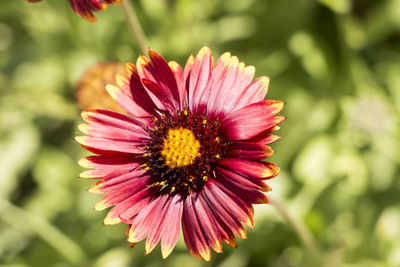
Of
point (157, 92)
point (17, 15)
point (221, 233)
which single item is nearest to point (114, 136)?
point (157, 92)

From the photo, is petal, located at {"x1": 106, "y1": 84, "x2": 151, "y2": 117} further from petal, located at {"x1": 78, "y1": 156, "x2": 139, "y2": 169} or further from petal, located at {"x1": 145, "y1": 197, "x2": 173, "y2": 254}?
petal, located at {"x1": 145, "y1": 197, "x2": 173, "y2": 254}

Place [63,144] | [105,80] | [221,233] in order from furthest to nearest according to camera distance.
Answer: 1. [63,144]
2. [105,80]
3. [221,233]

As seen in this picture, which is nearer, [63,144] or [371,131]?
[371,131]

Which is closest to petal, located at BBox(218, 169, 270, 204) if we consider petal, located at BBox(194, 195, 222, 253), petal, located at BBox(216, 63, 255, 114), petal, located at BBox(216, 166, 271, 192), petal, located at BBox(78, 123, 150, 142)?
petal, located at BBox(216, 166, 271, 192)

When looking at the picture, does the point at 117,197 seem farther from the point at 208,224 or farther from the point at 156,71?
the point at 156,71

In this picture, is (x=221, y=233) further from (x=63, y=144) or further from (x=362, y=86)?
(x=63, y=144)
